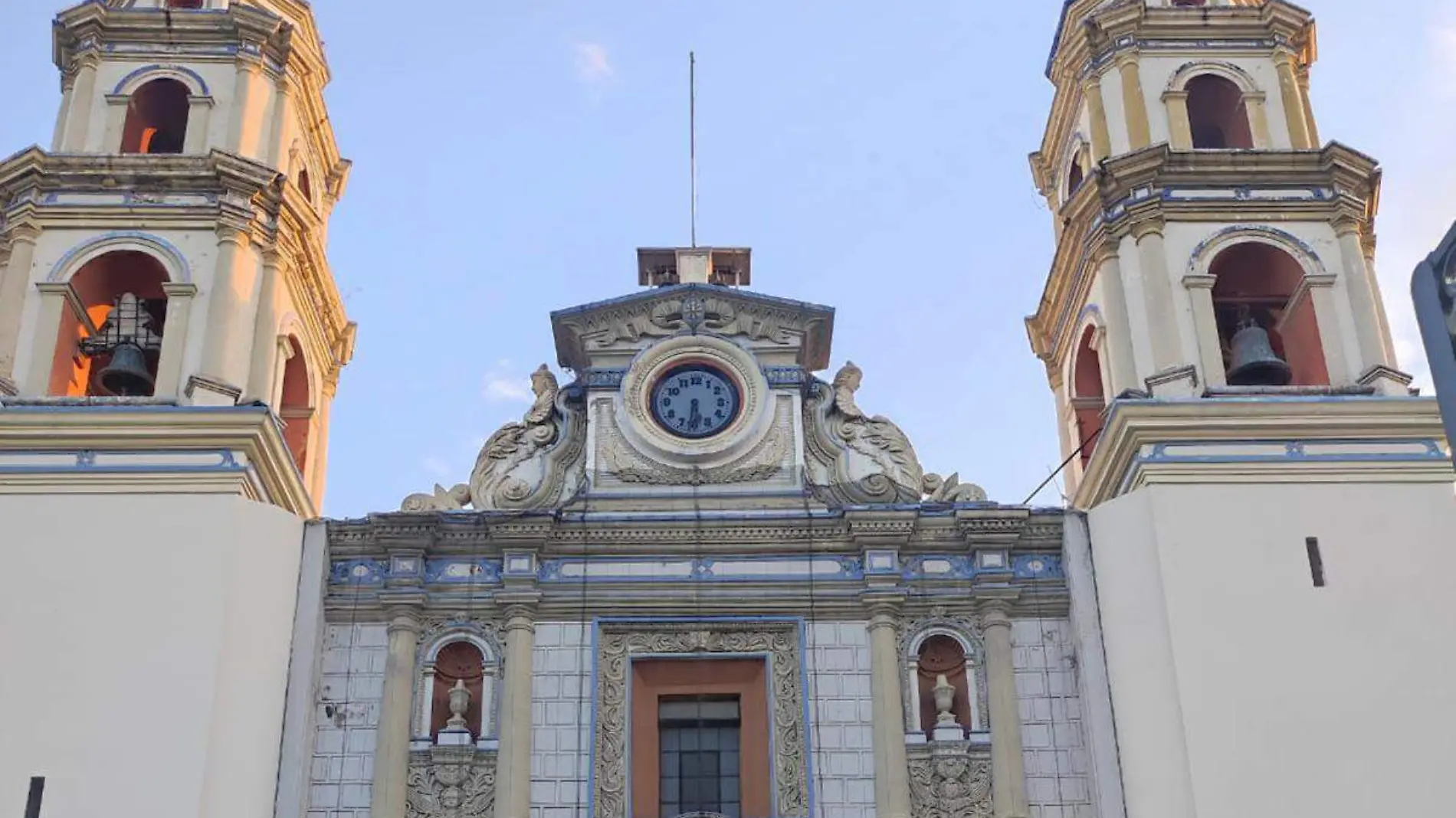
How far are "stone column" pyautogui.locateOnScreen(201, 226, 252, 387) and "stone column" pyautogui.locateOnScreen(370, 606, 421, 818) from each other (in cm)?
253

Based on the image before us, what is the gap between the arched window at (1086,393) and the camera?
19016mm

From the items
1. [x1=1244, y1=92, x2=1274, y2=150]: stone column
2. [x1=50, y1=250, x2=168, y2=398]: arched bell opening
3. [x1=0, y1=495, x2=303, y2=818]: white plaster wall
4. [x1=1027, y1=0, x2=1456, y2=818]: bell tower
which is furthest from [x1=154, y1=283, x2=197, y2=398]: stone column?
[x1=1244, y1=92, x2=1274, y2=150]: stone column

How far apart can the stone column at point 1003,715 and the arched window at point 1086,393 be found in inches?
130

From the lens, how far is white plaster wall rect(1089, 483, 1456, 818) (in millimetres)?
14438

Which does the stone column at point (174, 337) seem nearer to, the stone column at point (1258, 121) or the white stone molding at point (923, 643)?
the white stone molding at point (923, 643)

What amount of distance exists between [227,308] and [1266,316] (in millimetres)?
9297

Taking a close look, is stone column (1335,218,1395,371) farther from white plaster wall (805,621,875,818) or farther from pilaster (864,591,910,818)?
white plaster wall (805,621,875,818)

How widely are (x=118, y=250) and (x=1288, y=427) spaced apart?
10.0m

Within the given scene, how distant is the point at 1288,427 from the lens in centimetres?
1595

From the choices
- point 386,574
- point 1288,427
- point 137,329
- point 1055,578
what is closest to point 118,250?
Answer: point 137,329

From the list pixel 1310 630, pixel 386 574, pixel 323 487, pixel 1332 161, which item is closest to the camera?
pixel 1310 630

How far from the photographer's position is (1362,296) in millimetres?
17047

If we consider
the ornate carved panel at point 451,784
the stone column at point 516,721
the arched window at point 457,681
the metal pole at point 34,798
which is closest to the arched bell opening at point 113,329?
the arched window at point 457,681

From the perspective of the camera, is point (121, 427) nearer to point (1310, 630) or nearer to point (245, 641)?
point (245, 641)
